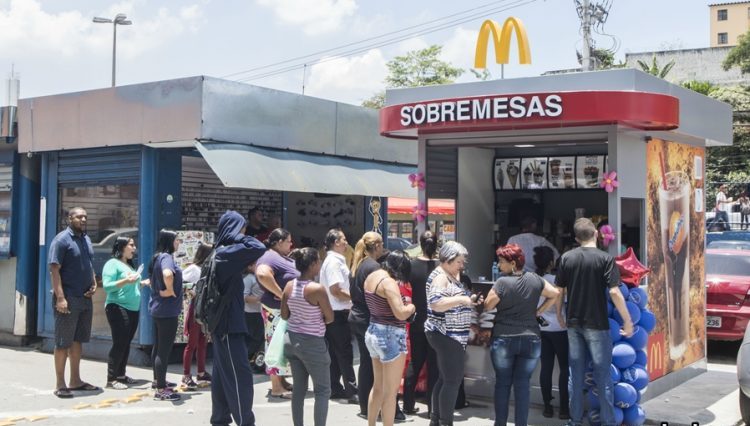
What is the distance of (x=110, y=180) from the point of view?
10.8 meters

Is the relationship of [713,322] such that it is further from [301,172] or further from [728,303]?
[301,172]

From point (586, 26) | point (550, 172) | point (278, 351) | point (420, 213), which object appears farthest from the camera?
point (586, 26)

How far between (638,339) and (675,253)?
2.26 metres

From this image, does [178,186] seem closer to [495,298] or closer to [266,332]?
[266,332]

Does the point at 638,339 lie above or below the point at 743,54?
below

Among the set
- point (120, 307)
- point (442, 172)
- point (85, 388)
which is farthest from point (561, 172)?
point (85, 388)

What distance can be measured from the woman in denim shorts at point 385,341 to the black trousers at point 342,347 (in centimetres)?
174

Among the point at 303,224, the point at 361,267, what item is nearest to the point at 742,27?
the point at 303,224

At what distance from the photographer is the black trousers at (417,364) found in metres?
7.57

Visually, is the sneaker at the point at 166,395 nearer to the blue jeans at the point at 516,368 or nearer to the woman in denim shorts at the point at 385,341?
the woman in denim shorts at the point at 385,341

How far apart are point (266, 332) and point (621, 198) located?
4227 millimetres

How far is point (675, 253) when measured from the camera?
30.2 ft

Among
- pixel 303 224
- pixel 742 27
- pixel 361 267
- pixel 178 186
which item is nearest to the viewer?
pixel 361 267

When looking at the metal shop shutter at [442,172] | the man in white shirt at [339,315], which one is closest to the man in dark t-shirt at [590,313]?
Answer: the man in white shirt at [339,315]
